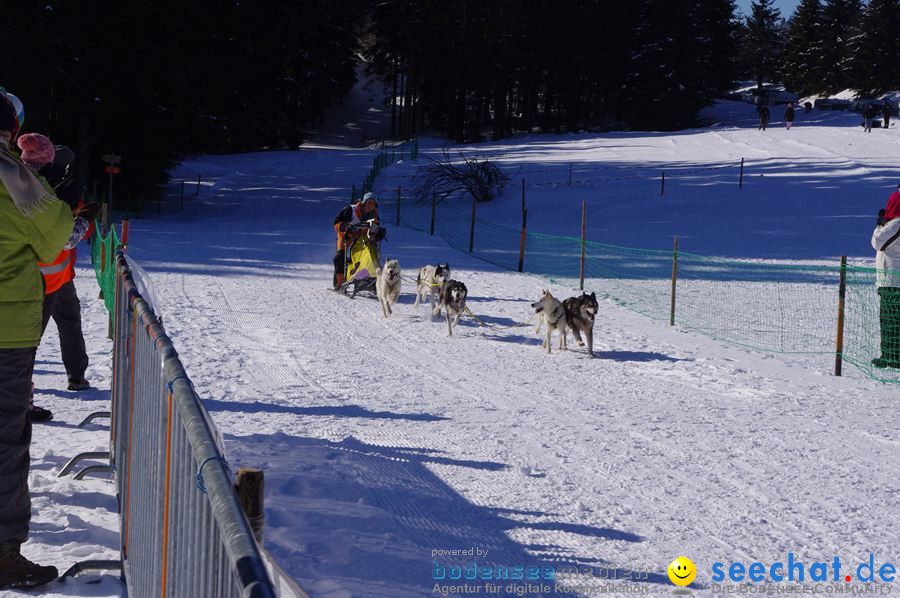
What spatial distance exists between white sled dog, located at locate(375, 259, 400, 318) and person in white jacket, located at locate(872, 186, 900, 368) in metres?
6.23

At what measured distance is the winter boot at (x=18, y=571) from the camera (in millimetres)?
3865

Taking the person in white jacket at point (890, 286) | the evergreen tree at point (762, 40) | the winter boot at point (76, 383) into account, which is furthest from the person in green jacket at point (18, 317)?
the evergreen tree at point (762, 40)

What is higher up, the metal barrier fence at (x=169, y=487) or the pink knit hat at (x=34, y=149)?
the pink knit hat at (x=34, y=149)

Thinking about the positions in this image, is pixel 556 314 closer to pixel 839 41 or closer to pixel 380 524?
pixel 380 524

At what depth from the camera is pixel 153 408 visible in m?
3.60

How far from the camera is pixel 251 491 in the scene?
9.87ft

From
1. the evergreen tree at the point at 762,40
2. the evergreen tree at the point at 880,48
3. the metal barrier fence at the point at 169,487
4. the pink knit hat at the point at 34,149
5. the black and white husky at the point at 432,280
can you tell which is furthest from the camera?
the evergreen tree at the point at 762,40

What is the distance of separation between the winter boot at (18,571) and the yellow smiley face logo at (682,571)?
288 cm

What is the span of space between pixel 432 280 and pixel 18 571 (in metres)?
9.66

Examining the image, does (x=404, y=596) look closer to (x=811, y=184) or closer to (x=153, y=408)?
(x=153, y=408)

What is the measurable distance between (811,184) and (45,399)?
31522 millimetres

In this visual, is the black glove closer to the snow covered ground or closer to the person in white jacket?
the snow covered ground

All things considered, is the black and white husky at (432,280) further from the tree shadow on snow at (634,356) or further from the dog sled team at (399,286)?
the tree shadow on snow at (634,356)

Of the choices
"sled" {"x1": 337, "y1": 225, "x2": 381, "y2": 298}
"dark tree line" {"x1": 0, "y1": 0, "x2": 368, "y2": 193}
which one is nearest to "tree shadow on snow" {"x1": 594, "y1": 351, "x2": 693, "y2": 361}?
"sled" {"x1": 337, "y1": 225, "x2": 381, "y2": 298}
